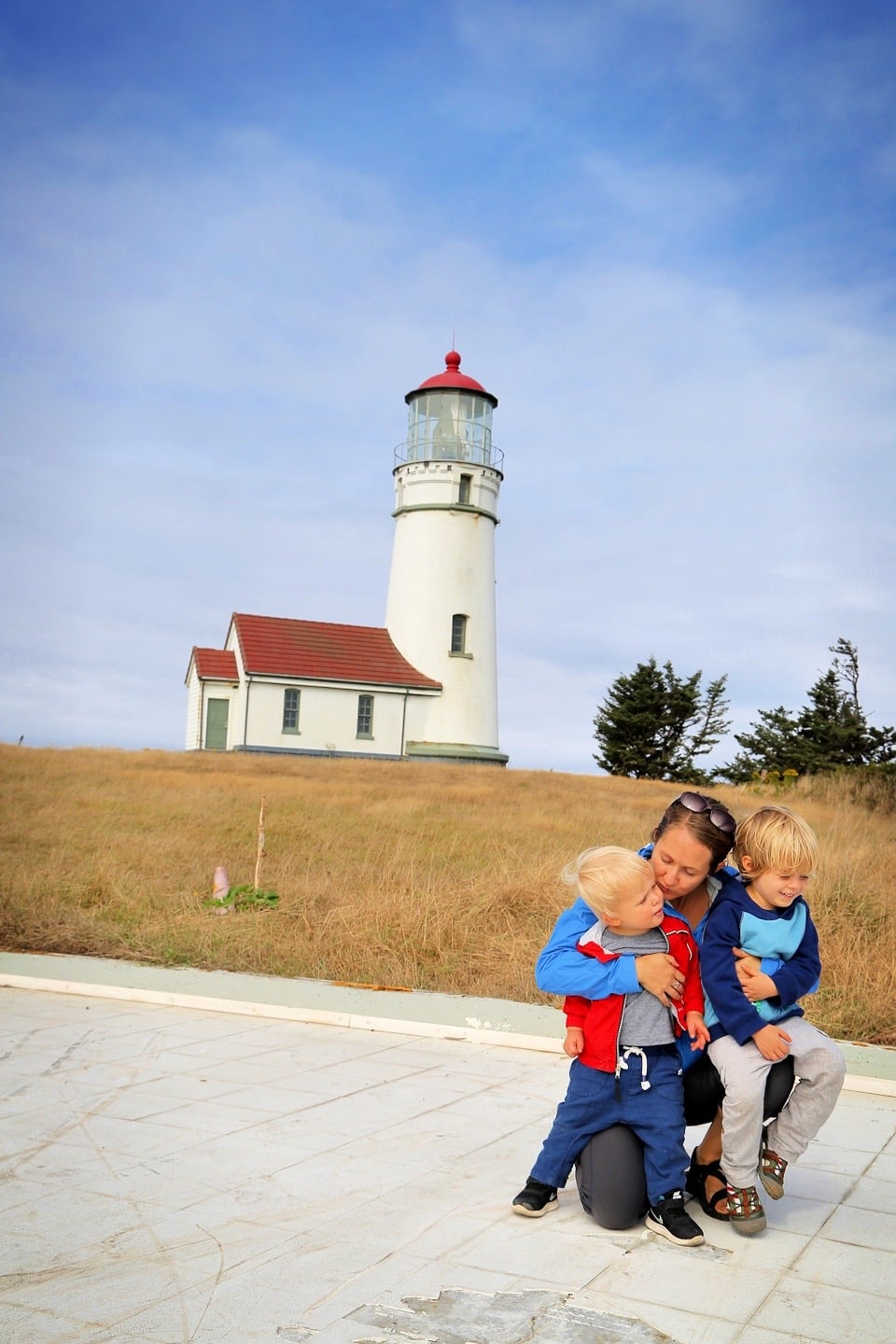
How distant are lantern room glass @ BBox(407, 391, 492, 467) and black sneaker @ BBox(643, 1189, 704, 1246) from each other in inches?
1245

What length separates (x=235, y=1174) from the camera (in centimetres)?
395

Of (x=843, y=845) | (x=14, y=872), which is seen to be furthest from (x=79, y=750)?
(x=843, y=845)

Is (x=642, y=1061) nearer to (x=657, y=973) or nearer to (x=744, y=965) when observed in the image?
(x=657, y=973)

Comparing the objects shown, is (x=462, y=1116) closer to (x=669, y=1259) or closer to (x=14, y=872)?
(x=669, y=1259)

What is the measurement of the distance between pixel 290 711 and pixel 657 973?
3065 cm

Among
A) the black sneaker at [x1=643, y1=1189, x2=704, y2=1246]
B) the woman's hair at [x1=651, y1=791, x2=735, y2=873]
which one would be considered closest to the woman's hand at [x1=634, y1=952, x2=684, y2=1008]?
the woman's hair at [x1=651, y1=791, x2=735, y2=873]

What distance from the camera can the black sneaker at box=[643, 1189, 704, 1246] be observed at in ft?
11.1

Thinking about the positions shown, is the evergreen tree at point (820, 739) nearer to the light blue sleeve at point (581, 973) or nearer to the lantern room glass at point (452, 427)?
the lantern room glass at point (452, 427)

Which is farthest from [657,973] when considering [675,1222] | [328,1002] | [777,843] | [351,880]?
[351,880]

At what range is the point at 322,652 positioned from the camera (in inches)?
1363

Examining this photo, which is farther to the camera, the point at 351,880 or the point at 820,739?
the point at 820,739

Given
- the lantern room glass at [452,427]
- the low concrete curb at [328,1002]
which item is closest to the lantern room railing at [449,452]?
the lantern room glass at [452,427]

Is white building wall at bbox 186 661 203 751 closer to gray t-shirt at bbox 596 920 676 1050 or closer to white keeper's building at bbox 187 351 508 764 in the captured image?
white keeper's building at bbox 187 351 508 764

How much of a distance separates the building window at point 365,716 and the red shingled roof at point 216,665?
3523 millimetres
